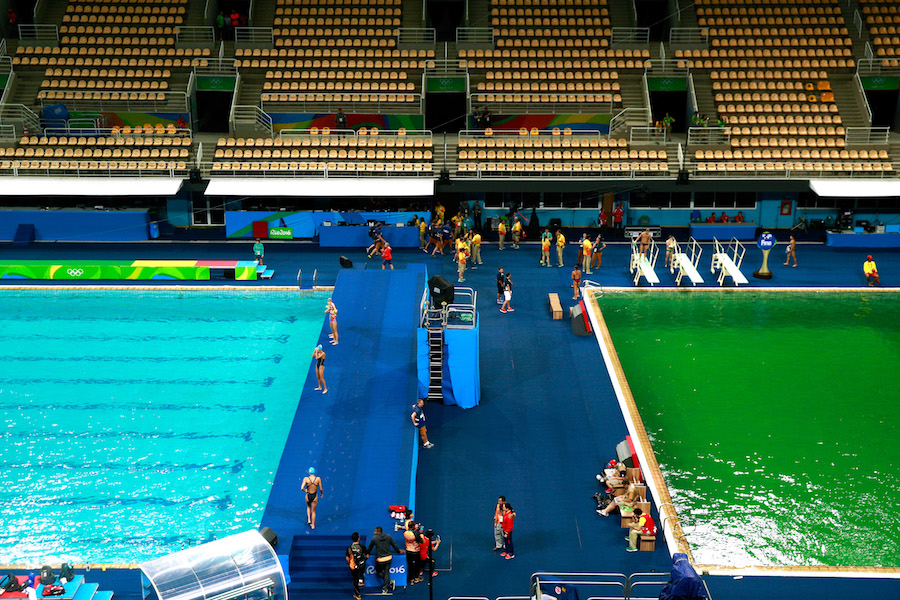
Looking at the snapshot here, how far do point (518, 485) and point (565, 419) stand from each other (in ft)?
11.6

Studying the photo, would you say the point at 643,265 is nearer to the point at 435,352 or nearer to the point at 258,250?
the point at 435,352

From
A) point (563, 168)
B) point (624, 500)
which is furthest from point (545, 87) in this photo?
point (624, 500)

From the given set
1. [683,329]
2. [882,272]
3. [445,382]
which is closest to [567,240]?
[683,329]

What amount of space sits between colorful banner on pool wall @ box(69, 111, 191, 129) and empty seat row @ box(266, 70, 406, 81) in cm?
463

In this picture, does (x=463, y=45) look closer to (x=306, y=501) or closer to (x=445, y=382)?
(x=445, y=382)

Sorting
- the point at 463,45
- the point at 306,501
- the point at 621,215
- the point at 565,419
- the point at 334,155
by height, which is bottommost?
the point at 306,501

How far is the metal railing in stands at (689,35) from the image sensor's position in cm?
4538

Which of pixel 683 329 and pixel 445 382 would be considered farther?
pixel 683 329

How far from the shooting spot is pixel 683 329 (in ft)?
103

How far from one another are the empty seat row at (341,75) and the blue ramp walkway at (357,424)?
14986mm

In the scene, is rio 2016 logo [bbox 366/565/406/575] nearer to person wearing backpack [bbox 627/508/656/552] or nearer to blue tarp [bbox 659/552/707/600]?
person wearing backpack [bbox 627/508/656/552]

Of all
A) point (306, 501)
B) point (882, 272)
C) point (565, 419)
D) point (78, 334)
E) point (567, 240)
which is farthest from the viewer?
point (567, 240)

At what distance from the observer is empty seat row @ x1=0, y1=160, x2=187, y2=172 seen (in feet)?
132

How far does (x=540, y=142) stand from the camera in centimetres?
4188
